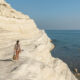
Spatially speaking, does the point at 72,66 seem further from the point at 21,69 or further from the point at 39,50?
the point at 21,69

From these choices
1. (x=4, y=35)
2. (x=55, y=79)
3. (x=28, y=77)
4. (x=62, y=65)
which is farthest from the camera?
(x=4, y=35)

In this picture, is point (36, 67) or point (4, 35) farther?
point (4, 35)

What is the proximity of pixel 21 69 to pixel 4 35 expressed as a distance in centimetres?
2159

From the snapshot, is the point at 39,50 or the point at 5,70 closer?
the point at 5,70

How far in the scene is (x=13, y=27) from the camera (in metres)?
46.7

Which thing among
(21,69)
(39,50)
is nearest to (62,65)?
(39,50)

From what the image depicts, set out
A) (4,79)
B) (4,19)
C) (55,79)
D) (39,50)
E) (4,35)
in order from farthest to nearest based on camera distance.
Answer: (4,19) < (4,35) < (39,50) < (55,79) < (4,79)

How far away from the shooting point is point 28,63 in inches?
826

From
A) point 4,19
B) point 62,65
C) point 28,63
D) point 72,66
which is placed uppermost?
point 4,19

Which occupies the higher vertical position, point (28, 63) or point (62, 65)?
point (28, 63)

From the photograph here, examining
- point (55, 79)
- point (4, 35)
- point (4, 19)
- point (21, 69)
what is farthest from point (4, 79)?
point (4, 19)

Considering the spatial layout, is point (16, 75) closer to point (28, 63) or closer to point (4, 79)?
point (4, 79)

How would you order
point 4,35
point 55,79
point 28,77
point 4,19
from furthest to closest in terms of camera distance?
point 4,19
point 4,35
point 55,79
point 28,77

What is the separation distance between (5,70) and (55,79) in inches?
223
